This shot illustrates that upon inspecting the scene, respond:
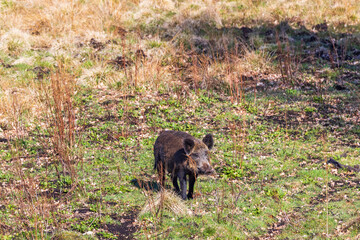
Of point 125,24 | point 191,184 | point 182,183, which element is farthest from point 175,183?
point 125,24

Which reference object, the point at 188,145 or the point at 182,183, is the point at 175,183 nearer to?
the point at 182,183

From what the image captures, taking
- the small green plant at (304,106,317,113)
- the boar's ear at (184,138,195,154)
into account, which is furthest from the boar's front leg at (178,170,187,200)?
the small green plant at (304,106,317,113)

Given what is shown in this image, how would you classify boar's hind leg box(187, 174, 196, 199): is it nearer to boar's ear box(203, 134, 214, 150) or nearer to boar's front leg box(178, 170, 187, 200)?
boar's front leg box(178, 170, 187, 200)

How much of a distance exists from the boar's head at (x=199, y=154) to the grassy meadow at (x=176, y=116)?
512mm

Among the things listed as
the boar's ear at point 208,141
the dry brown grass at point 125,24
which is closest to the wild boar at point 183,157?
the boar's ear at point 208,141

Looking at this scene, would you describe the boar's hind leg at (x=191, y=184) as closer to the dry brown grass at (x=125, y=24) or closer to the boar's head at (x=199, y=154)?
the boar's head at (x=199, y=154)

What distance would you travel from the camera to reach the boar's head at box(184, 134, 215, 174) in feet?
24.3

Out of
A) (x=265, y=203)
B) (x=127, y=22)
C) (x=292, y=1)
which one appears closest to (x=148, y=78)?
(x=127, y=22)

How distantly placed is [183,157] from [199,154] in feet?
1.03

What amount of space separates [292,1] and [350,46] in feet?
17.7

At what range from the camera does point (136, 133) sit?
39.1ft

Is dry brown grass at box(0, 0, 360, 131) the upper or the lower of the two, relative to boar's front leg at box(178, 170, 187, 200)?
upper

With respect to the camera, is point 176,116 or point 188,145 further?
point 176,116

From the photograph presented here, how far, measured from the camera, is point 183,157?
25.1ft
